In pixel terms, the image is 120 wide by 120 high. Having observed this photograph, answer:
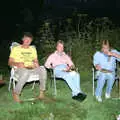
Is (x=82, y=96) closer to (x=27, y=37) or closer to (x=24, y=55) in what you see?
(x=24, y=55)

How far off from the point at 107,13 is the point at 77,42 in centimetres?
1323

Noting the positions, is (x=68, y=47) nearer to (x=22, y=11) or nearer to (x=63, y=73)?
(x=63, y=73)

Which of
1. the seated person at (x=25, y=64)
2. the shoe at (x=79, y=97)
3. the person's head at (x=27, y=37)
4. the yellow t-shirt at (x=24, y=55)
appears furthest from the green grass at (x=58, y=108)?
the person's head at (x=27, y=37)

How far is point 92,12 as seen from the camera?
22.5 metres

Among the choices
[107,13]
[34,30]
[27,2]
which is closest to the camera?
[34,30]

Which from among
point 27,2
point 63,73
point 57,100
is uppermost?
point 27,2

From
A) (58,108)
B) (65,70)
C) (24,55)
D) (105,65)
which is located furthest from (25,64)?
(105,65)

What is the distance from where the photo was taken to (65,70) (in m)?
7.50

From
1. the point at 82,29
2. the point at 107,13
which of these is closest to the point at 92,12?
the point at 107,13

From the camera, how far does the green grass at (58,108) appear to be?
642 cm

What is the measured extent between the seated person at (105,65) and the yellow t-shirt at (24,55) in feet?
3.87

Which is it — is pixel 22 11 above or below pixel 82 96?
above

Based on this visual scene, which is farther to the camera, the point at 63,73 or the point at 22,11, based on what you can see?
the point at 22,11

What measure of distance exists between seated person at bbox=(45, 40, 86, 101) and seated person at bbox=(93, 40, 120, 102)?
36 cm
